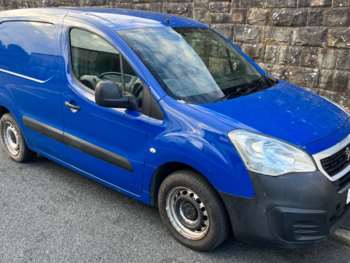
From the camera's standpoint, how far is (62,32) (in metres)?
3.64

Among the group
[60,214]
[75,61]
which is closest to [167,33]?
[75,61]

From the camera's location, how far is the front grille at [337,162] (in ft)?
8.50

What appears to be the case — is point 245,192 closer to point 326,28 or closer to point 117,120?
point 117,120

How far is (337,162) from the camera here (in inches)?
106

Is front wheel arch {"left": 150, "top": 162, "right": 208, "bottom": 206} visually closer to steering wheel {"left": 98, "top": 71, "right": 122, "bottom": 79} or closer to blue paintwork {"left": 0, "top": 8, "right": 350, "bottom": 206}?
blue paintwork {"left": 0, "top": 8, "right": 350, "bottom": 206}

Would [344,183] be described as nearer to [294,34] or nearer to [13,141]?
[294,34]

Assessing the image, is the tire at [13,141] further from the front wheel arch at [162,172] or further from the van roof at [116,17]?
the front wheel arch at [162,172]

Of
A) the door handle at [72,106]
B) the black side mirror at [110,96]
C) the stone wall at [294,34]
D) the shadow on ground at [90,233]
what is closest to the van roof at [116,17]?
the black side mirror at [110,96]

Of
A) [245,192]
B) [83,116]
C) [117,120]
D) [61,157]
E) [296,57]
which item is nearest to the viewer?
[245,192]

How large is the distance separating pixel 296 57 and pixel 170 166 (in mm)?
3578

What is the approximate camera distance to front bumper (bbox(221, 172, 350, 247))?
2.49 m

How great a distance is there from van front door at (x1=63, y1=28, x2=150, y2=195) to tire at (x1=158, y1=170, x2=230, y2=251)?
1.00 feet

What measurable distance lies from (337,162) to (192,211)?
112 cm

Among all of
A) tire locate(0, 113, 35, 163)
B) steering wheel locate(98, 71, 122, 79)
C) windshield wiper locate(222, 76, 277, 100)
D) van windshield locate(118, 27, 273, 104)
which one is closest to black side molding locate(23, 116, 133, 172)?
tire locate(0, 113, 35, 163)
